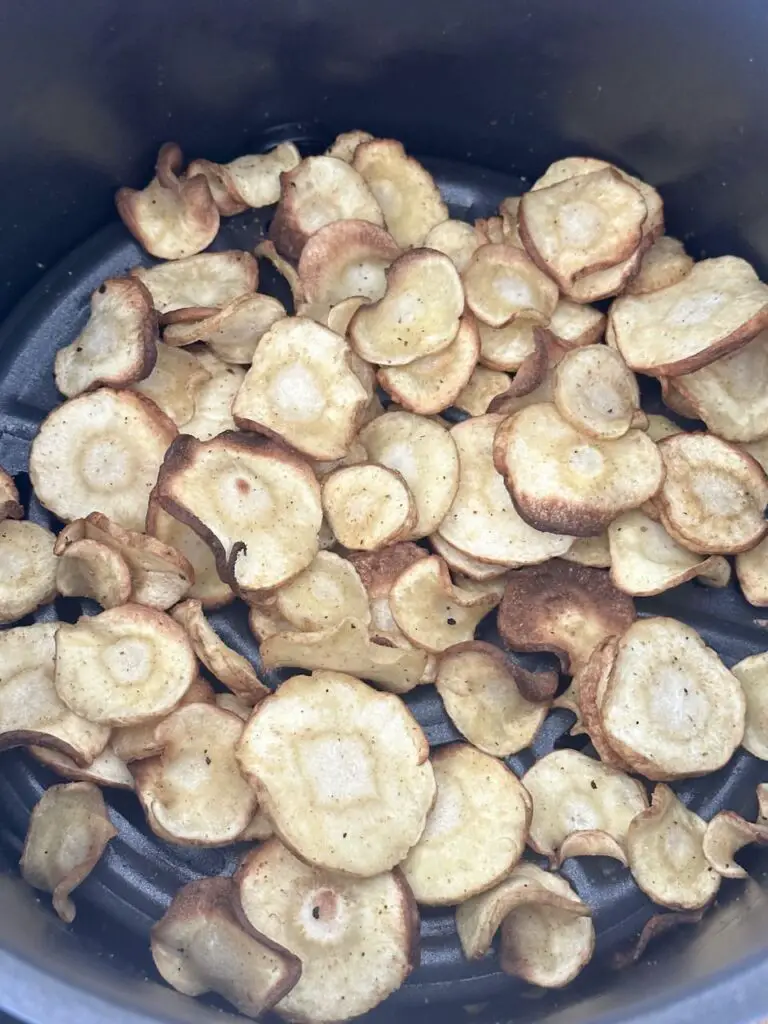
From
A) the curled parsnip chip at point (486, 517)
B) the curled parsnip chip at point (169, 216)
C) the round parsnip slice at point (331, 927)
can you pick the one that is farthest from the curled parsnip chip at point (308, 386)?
the round parsnip slice at point (331, 927)

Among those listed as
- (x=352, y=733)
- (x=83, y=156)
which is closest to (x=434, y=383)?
(x=352, y=733)

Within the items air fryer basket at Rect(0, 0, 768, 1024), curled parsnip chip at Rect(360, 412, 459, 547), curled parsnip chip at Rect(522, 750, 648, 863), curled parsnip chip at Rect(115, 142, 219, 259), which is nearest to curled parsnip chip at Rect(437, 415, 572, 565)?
curled parsnip chip at Rect(360, 412, 459, 547)

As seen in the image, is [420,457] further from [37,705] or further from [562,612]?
[37,705]

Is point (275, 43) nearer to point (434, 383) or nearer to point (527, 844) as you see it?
point (434, 383)

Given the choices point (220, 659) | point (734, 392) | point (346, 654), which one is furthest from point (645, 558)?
point (220, 659)

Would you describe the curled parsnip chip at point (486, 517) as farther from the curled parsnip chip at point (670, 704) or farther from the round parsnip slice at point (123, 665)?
the round parsnip slice at point (123, 665)
